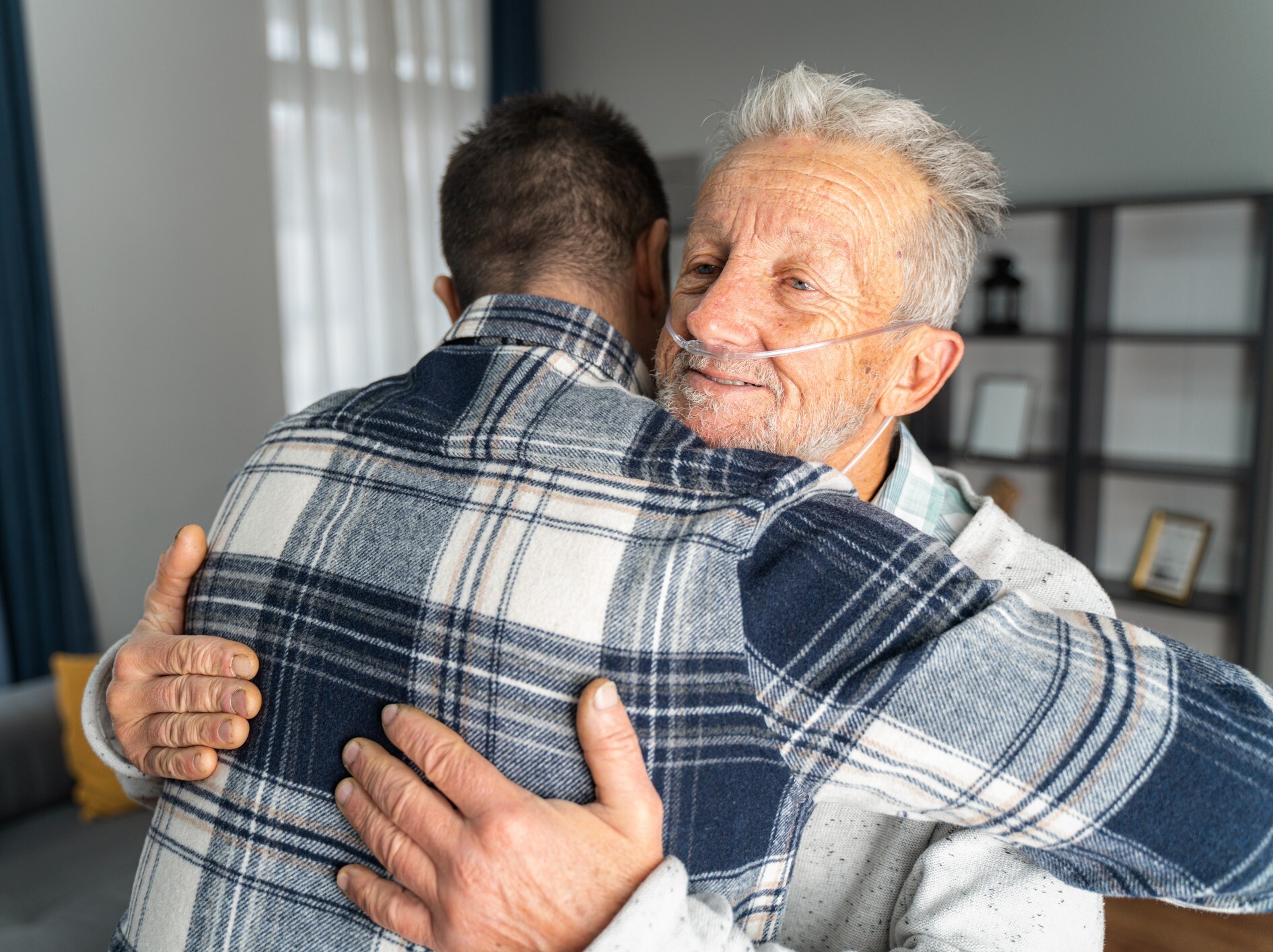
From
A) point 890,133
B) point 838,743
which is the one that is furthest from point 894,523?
point 890,133

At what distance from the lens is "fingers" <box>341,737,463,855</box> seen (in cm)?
80

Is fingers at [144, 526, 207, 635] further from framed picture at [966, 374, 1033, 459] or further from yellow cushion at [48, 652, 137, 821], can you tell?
framed picture at [966, 374, 1033, 459]

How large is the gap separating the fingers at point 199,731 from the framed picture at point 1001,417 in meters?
4.09

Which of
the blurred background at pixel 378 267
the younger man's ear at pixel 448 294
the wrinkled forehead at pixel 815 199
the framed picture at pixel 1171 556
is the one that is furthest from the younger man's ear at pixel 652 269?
the framed picture at pixel 1171 556

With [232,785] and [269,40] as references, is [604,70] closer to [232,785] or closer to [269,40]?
[269,40]

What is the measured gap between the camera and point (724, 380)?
3.84ft

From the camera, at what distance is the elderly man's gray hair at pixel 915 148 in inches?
48.0

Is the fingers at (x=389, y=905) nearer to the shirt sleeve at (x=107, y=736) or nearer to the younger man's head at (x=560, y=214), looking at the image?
the shirt sleeve at (x=107, y=736)

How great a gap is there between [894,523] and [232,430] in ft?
13.8

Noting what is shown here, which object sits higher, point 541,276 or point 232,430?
point 541,276

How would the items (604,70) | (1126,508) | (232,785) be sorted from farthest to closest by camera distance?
1. (604,70)
2. (1126,508)
3. (232,785)

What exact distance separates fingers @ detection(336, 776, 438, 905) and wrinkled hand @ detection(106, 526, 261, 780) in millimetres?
148

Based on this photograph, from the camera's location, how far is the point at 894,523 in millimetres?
830

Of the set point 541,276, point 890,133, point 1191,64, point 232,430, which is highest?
point 1191,64
